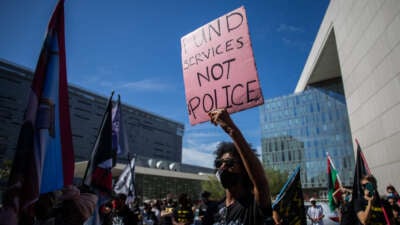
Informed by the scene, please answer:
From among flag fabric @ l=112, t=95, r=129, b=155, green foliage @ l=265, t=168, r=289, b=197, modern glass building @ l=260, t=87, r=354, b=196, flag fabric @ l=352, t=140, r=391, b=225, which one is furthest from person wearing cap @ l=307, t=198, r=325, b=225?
modern glass building @ l=260, t=87, r=354, b=196

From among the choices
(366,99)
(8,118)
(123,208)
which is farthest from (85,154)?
(123,208)

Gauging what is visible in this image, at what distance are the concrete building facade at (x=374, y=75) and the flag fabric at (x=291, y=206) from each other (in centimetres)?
1163

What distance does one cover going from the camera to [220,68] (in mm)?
3025

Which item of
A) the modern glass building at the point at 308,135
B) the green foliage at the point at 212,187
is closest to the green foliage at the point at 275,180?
the modern glass building at the point at 308,135

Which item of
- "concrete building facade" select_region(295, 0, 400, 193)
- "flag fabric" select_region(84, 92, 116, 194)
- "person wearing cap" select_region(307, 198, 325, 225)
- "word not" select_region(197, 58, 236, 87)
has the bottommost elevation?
"person wearing cap" select_region(307, 198, 325, 225)

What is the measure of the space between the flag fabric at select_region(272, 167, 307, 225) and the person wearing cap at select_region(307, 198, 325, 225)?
7441 millimetres

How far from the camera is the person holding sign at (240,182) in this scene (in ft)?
6.71

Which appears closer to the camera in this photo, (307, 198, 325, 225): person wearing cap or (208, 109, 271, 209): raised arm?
(208, 109, 271, 209): raised arm

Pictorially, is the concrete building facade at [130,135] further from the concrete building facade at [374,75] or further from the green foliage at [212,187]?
the concrete building facade at [374,75]

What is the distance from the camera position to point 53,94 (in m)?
2.65

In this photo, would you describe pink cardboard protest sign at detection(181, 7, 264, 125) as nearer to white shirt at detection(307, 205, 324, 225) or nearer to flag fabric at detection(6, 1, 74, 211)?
flag fabric at detection(6, 1, 74, 211)

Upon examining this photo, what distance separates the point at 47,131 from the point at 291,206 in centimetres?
457

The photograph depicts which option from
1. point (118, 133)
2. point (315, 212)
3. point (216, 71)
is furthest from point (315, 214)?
point (216, 71)

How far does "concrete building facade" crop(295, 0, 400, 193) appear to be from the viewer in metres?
14.7
